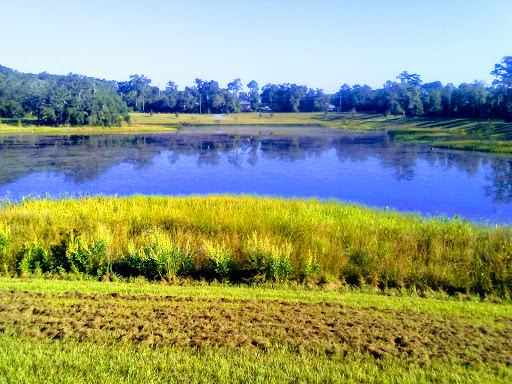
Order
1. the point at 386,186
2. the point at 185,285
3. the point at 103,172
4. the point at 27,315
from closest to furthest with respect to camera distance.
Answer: the point at 27,315, the point at 185,285, the point at 386,186, the point at 103,172

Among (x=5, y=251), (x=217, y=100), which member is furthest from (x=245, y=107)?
(x=5, y=251)

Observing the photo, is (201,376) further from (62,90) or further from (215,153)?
(62,90)

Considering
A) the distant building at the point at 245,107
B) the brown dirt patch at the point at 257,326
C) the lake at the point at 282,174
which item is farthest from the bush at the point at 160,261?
the distant building at the point at 245,107

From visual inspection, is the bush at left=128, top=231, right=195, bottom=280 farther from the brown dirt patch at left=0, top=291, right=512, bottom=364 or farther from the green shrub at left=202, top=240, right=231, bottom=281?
the brown dirt patch at left=0, top=291, right=512, bottom=364

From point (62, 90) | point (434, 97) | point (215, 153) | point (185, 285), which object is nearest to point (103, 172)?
point (215, 153)

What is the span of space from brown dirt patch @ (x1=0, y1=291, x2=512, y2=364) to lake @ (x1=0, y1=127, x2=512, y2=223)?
12544 millimetres

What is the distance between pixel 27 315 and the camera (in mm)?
6555

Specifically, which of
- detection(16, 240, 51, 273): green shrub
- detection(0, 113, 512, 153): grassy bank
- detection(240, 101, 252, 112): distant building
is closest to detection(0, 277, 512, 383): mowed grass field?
detection(16, 240, 51, 273): green shrub

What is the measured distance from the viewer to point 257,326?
6.46 meters

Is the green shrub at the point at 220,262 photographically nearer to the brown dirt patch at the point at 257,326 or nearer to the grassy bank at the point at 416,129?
the brown dirt patch at the point at 257,326

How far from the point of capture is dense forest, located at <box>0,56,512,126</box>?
246 ft

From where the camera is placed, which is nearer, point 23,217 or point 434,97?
point 23,217

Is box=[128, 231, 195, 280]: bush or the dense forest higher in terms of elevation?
the dense forest

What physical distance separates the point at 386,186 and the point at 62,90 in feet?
239
